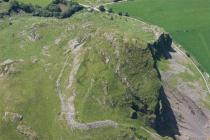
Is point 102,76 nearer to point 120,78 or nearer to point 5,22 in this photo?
point 120,78

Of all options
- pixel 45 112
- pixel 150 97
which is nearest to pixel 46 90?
pixel 45 112

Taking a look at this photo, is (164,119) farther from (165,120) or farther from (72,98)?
(72,98)

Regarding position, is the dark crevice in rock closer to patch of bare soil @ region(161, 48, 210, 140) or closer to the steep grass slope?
patch of bare soil @ region(161, 48, 210, 140)

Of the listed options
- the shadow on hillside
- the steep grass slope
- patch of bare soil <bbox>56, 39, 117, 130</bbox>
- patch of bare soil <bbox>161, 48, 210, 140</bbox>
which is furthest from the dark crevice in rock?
patch of bare soil <bbox>56, 39, 117, 130</bbox>

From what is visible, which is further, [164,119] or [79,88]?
[164,119]

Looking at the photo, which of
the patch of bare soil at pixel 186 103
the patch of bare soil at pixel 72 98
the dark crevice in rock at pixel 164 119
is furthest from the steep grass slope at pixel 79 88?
the patch of bare soil at pixel 186 103

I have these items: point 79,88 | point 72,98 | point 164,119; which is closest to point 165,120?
point 164,119
